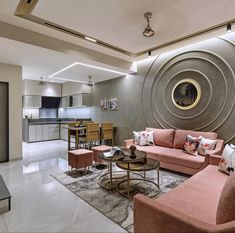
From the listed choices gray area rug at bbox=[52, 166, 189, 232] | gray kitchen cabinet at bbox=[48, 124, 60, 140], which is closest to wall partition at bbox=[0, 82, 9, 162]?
gray area rug at bbox=[52, 166, 189, 232]

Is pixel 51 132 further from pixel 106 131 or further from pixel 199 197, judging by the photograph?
pixel 199 197

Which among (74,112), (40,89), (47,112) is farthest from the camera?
(47,112)

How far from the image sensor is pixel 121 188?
3.03 metres

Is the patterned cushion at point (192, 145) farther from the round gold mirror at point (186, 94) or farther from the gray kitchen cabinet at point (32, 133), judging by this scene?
the gray kitchen cabinet at point (32, 133)

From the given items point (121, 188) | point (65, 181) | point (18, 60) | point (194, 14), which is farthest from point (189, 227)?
point (18, 60)

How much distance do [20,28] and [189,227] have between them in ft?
12.7

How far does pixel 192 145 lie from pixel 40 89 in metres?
7.13

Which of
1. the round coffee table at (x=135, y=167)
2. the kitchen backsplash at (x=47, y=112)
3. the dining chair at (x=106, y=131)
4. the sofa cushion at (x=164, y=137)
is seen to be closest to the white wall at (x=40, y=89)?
Result: the kitchen backsplash at (x=47, y=112)

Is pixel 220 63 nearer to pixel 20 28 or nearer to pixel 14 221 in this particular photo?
pixel 20 28

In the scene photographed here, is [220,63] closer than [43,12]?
No

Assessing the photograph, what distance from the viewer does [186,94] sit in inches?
176

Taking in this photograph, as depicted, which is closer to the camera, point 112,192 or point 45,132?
point 112,192

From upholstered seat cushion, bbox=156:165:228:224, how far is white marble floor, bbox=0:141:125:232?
727mm

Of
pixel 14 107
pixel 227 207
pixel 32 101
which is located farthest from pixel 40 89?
pixel 227 207
